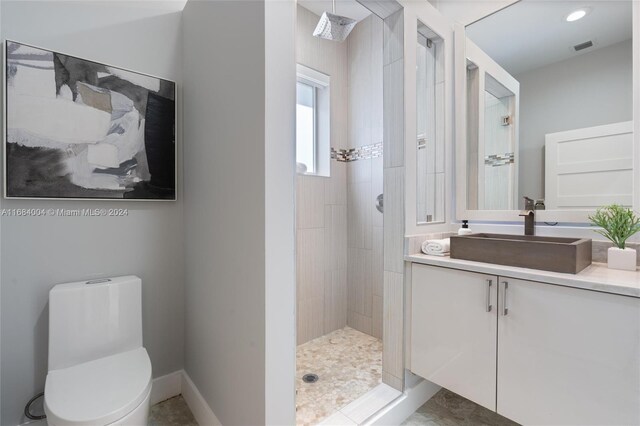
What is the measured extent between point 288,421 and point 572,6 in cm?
252

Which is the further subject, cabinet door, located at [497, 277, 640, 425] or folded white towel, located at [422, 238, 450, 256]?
folded white towel, located at [422, 238, 450, 256]

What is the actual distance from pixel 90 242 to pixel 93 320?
1.38 feet

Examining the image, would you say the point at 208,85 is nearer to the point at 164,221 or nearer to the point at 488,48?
the point at 164,221

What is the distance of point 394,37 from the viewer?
5.72ft

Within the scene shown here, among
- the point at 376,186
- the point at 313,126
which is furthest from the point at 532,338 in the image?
the point at 313,126

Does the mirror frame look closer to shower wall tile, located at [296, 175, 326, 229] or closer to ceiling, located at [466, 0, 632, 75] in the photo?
ceiling, located at [466, 0, 632, 75]

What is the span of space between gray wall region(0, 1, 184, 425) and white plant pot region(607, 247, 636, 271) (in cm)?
231

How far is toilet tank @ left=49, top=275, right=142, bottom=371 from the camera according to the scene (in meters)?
1.40

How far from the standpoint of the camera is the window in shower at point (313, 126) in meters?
2.75

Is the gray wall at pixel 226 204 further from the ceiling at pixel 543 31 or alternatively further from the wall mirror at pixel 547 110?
the ceiling at pixel 543 31

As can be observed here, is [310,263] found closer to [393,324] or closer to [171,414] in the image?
[393,324]

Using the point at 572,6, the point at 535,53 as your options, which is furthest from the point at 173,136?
the point at 572,6

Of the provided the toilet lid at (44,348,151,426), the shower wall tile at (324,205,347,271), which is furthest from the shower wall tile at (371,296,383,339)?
the toilet lid at (44,348,151,426)

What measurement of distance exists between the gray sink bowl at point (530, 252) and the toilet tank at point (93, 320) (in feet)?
5.86
